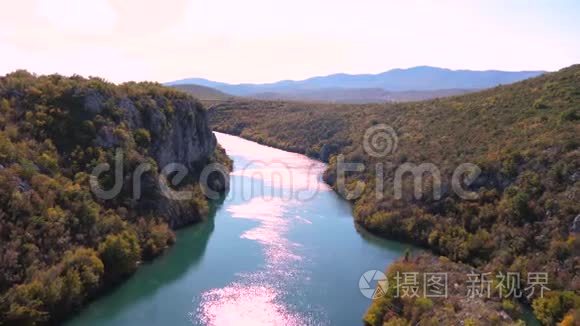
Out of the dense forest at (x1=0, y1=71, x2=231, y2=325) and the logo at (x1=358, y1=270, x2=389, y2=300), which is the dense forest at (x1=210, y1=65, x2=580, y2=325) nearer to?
the logo at (x1=358, y1=270, x2=389, y2=300)

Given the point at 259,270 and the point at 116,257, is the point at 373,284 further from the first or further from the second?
the point at 116,257

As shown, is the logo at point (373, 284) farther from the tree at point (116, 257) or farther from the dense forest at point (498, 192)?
the tree at point (116, 257)

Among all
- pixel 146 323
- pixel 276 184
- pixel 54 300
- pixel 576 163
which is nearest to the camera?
pixel 54 300

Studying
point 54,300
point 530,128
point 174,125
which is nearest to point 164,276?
point 54,300

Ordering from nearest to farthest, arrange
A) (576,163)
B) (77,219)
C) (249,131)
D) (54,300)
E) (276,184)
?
1. (54,300)
2. (77,219)
3. (576,163)
4. (276,184)
5. (249,131)

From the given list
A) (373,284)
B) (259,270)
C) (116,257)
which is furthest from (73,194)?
(373,284)

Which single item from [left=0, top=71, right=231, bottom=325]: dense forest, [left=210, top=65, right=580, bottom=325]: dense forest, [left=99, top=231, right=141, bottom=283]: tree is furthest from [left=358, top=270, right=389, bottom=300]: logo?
[left=99, top=231, right=141, bottom=283]: tree

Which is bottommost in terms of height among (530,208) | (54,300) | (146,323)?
(146,323)

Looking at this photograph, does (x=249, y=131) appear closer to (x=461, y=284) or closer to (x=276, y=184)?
(x=276, y=184)
